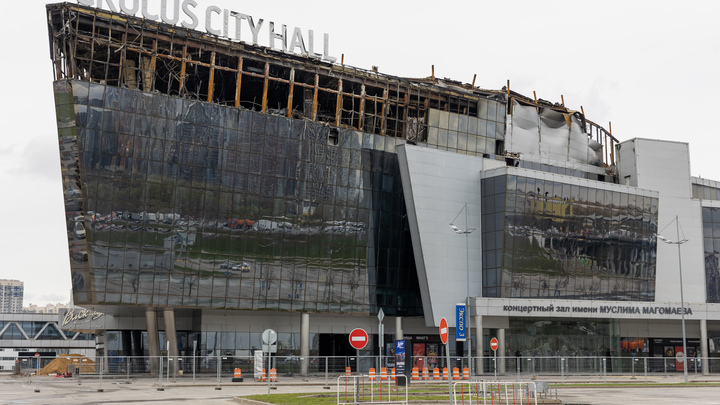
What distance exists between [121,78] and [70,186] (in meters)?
8.99

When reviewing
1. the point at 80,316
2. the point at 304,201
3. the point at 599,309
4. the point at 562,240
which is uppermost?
the point at 304,201

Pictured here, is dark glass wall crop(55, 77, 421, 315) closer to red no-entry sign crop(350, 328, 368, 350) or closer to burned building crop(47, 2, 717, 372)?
burned building crop(47, 2, 717, 372)

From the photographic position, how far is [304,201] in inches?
2525

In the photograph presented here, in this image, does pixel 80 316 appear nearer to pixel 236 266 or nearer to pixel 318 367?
pixel 236 266

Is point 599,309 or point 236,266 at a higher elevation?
point 236,266

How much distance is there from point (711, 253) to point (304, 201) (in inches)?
1850

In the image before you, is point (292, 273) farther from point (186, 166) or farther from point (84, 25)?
point (84, 25)

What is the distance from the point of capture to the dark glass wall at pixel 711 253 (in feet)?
269

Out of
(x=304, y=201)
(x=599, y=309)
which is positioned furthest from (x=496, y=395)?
(x=599, y=309)

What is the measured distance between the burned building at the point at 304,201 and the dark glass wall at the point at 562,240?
0.53ft

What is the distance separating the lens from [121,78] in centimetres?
5700

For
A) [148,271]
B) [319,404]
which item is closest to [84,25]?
[148,271]

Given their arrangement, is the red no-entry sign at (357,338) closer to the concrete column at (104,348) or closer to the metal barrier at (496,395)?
the metal barrier at (496,395)

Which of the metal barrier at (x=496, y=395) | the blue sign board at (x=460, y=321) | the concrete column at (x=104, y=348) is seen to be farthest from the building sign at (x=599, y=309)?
the blue sign board at (x=460, y=321)
